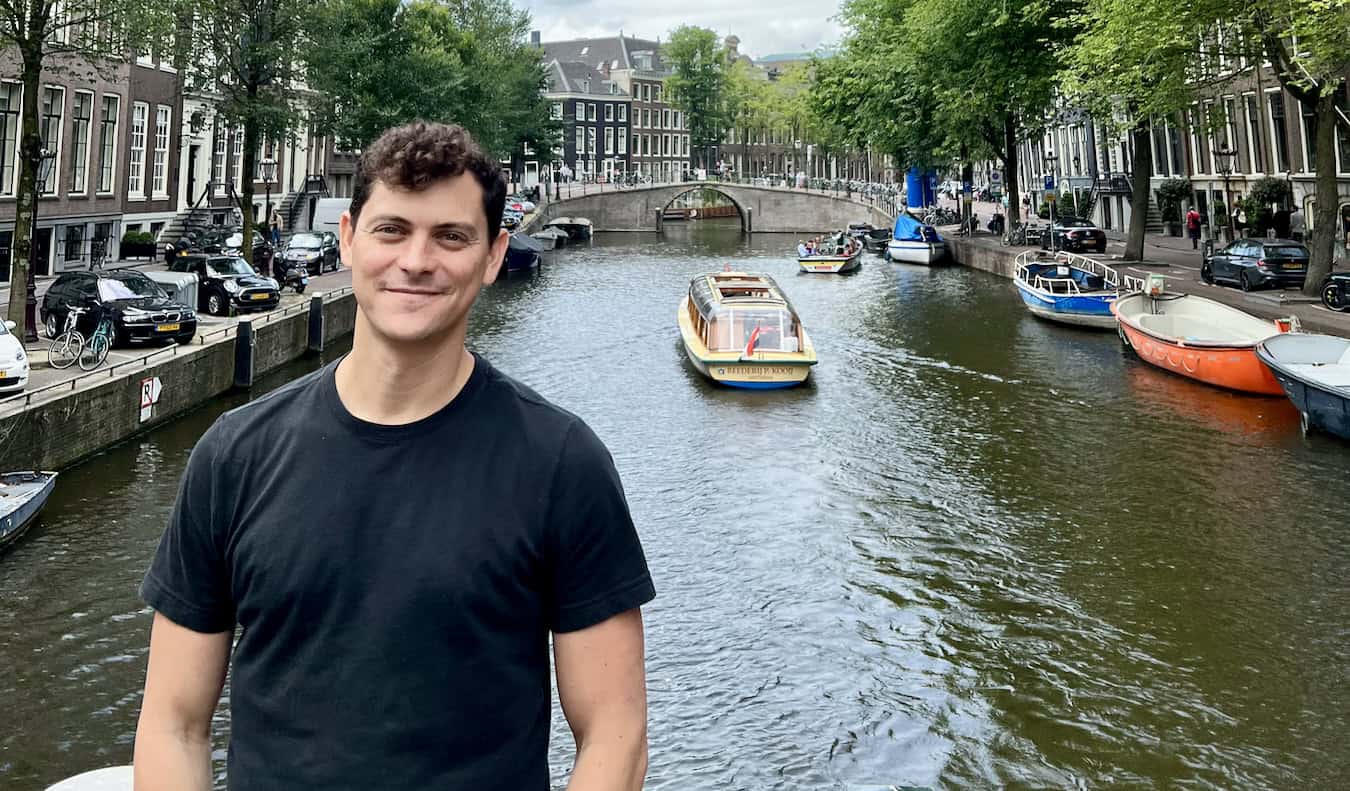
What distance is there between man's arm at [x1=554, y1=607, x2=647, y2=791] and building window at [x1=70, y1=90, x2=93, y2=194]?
33937 millimetres

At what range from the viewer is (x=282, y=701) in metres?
2.21

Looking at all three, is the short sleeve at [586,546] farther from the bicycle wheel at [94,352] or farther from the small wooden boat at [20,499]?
the bicycle wheel at [94,352]

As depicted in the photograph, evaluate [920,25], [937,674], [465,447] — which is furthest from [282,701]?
[920,25]

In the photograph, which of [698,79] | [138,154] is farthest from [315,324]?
[698,79]

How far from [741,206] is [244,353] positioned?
205 feet

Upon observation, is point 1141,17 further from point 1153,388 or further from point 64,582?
point 64,582

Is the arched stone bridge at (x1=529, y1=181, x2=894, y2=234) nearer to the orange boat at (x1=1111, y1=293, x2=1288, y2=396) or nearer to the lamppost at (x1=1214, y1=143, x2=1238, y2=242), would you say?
the lamppost at (x1=1214, y1=143, x2=1238, y2=242)

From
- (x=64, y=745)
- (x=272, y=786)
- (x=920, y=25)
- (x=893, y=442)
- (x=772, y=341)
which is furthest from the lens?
(x=920, y=25)

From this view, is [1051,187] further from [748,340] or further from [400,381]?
[400,381]

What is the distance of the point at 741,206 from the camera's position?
269 ft

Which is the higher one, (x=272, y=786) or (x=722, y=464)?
(x=272, y=786)

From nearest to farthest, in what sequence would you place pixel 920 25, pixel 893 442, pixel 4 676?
pixel 4 676
pixel 893 442
pixel 920 25

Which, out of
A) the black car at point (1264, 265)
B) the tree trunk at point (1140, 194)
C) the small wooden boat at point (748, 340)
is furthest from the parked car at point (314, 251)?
the black car at point (1264, 265)

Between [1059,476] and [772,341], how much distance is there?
27.4 ft
